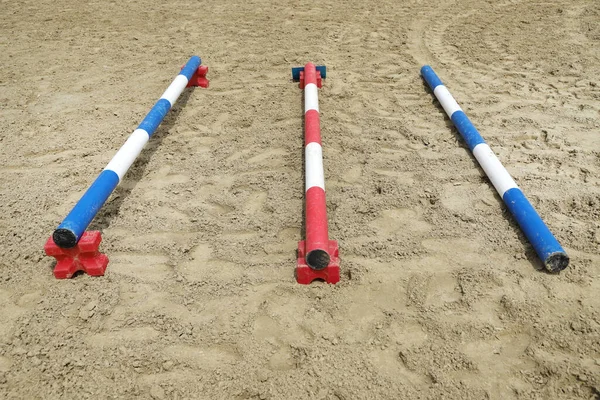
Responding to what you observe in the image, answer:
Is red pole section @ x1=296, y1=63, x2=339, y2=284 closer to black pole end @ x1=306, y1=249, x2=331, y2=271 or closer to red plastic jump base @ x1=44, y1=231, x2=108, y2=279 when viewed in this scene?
black pole end @ x1=306, y1=249, x2=331, y2=271

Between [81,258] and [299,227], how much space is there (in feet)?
4.10

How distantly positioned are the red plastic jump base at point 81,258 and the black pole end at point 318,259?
1158 millimetres

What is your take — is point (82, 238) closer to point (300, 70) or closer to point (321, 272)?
point (321, 272)

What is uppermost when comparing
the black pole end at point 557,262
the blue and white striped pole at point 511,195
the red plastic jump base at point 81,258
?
the blue and white striped pole at point 511,195

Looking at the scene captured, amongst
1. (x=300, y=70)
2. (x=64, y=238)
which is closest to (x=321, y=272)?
(x=64, y=238)

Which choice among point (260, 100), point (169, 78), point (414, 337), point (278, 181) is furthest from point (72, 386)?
point (169, 78)

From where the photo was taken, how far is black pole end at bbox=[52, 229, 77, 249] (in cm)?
234

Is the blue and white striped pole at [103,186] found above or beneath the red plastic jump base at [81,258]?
above

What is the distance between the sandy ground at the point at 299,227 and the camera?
2.04m

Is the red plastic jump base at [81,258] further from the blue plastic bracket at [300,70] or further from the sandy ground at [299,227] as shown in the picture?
the blue plastic bracket at [300,70]

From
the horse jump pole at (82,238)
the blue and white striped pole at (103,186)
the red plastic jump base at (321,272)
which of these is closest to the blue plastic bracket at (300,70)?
the blue and white striped pole at (103,186)

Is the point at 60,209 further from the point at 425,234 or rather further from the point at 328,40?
the point at 328,40

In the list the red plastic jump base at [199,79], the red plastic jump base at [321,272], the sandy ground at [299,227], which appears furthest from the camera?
the red plastic jump base at [199,79]

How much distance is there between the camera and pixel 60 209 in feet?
10.1
